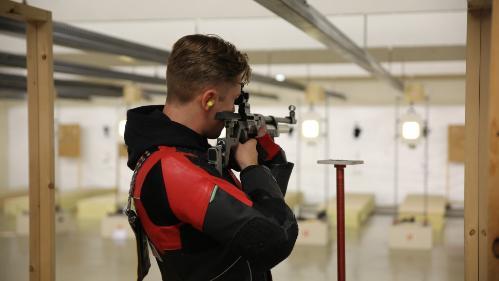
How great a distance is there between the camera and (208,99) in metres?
1.46

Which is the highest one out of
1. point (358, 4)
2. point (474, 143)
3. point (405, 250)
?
point (358, 4)

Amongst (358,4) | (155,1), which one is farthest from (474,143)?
(155,1)

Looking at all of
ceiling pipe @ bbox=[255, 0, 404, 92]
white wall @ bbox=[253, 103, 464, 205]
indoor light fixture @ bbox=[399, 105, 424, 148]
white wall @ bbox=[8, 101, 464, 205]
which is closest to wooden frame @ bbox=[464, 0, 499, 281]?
ceiling pipe @ bbox=[255, 0, 404, 92]

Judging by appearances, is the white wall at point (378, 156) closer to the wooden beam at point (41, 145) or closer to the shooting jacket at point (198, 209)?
the wooden beam at point (41, 145)

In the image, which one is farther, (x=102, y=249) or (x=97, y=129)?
(x=97, y=129)

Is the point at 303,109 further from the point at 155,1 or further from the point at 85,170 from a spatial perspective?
the point at 155,1

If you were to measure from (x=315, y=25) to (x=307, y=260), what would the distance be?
399 cm

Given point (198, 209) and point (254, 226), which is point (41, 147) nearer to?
point (198, 209)

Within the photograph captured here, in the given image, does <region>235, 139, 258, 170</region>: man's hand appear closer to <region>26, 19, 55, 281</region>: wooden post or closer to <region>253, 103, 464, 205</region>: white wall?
<region>26, 19, 55, 281</region>: wooden post

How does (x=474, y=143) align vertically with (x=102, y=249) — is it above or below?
above

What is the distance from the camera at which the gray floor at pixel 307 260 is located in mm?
5602

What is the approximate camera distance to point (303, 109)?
11.0m

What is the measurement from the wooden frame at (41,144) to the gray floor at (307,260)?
9.37ft

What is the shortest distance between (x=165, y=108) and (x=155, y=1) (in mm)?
2824
